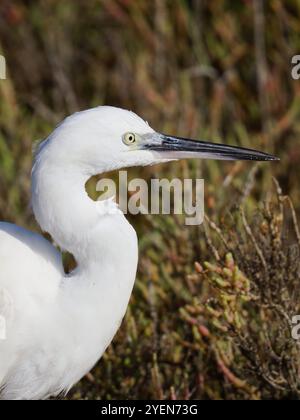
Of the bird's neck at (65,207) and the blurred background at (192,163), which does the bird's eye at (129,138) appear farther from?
the blurred background at (192,163)

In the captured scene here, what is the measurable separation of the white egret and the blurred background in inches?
9.1

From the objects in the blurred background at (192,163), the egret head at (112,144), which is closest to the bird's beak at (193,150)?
the egret head at (112,144)

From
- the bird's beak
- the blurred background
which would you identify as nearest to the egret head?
the bird's beak

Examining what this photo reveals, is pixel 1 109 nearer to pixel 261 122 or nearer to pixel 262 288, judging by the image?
pixel 261 122

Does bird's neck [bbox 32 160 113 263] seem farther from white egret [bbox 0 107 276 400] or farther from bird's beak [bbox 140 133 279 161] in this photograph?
bird's beak [bbox 140 133 279 161]

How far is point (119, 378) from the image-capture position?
2.58m

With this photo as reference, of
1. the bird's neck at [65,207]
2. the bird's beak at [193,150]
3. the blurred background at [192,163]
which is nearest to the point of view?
the bird's neck at [65,207]

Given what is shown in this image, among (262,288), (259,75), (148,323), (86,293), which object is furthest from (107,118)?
(259,75)

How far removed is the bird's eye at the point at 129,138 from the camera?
2047mm

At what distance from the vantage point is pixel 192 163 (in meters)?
3.10

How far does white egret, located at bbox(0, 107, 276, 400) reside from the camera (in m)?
2.00

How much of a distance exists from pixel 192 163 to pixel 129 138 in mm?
1061

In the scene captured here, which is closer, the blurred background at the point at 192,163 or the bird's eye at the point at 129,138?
the bird's eye at the point at 129,138

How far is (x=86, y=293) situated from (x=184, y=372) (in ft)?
2.00
